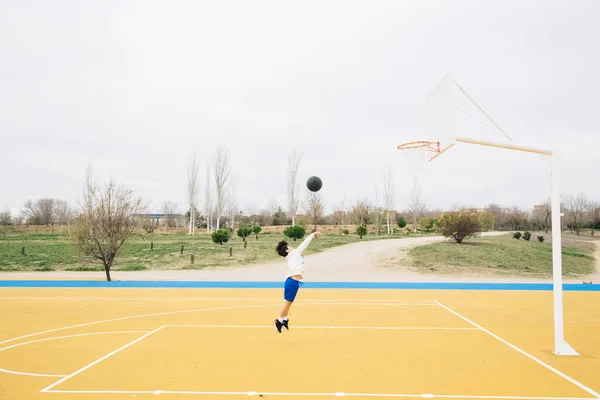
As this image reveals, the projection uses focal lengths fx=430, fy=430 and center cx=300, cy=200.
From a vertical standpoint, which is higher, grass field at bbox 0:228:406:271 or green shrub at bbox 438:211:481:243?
green shrub at bbox 438:211:481:243

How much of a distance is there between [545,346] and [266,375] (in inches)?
191

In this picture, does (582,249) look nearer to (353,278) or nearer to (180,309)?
(353,278)

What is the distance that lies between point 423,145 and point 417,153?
1.65 feet

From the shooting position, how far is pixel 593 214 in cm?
4112

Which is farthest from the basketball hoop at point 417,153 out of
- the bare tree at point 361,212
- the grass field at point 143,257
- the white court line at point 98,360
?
the bare tree at point 361,212

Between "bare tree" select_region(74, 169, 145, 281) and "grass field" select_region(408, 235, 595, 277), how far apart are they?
14.8 m

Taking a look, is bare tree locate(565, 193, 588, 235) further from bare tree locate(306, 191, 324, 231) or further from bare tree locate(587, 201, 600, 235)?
bare tree locate(306, 191, 324, 231)

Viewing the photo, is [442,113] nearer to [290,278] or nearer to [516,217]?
[290,278]

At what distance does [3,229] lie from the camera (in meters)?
43.4

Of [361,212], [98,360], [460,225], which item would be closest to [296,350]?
[98,360]

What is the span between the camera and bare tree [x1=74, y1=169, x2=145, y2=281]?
18.1 m

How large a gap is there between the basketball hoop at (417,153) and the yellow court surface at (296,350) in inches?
142

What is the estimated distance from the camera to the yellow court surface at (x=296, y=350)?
5.21m

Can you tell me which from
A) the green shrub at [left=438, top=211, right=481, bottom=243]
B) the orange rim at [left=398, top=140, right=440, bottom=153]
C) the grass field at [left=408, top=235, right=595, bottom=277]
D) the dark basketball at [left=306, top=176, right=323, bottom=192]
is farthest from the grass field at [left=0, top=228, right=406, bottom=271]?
the orange rim at [left=398, top=140, right=440, bottom=153]
